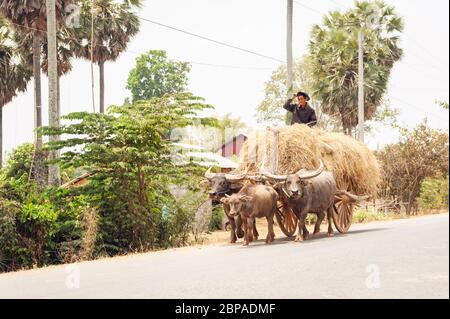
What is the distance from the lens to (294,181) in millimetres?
13266

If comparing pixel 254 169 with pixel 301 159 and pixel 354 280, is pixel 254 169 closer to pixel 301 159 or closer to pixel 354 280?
pixel 301 159

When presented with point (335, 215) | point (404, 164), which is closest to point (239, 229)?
point (335, 215)

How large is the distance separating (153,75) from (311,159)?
2649 centimetres

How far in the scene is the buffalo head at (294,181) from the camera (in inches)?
519

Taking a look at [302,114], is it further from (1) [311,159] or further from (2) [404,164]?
(2) [404,164]

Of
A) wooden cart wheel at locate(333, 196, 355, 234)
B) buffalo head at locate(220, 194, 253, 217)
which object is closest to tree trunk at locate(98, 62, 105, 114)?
wooden cart wheel at locate(333, 196, 355, 234)

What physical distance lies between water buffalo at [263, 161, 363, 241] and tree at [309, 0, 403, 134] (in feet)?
66.8

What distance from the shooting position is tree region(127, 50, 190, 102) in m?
39.3

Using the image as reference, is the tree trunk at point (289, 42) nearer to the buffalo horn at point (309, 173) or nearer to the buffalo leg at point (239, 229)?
the buffalo leg at point (239, 229)

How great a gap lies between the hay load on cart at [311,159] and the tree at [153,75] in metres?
24.4

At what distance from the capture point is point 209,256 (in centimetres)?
1146

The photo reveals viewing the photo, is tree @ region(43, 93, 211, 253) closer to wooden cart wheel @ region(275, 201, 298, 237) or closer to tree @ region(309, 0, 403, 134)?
wooden cart wheel @ region(275, 201, 298, 237)

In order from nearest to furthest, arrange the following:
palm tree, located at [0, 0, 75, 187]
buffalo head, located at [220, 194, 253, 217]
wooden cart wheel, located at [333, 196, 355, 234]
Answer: buffalo head, located at [220, 194, 253, 217], wooden cart wheel, located at [333, 196, 355, 234], palm tree, located at [0, 0, 75, 187]
